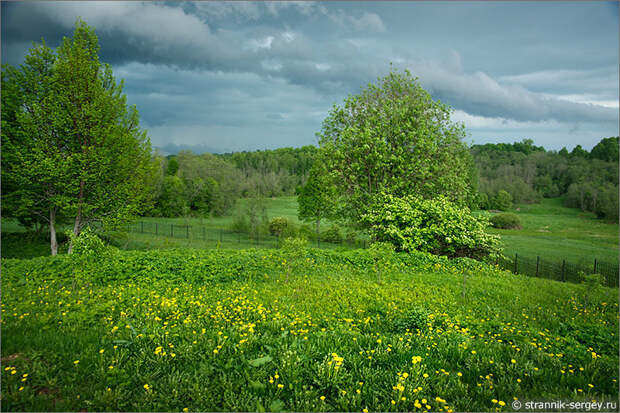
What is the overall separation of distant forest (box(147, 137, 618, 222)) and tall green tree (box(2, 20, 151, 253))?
9.40 metres

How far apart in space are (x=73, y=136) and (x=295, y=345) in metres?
16.6

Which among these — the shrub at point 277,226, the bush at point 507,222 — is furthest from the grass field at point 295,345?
the bush at point 507,222

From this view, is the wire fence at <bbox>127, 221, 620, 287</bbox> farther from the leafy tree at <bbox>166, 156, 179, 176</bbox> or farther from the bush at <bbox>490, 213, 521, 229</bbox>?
the leafy tree at <bbox>166, 156, 179, 176</bbox>

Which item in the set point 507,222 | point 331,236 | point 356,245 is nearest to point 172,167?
point 331,236

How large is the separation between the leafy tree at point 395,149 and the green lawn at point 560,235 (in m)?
5.31

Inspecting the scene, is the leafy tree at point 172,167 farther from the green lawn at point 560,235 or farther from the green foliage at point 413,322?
the green foliage at point 413,322

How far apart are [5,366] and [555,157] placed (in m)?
123

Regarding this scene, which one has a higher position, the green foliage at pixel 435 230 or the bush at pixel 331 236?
the green foliage at pixel 435 230

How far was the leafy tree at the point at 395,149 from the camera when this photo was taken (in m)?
15.8

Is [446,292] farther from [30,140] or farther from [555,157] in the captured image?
[555,157]

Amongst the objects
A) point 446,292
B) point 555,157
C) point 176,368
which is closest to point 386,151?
point 446,292

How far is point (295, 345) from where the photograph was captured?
4566mm

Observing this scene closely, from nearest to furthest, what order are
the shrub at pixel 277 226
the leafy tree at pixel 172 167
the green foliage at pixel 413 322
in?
1. the green foliage at pixel 413 322
2. the shrub at pixel 277 226
3. the leafy tree at pixel 172 167

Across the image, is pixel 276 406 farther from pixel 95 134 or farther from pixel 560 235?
pixel 560 235
